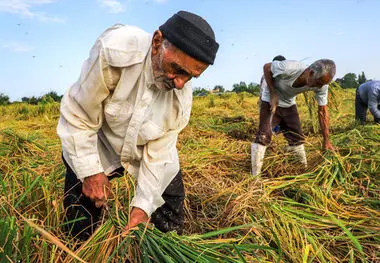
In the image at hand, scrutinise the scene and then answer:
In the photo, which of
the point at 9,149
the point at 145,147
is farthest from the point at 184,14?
the point at 9,149

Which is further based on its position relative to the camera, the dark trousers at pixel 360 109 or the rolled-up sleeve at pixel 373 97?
the dark trousers at pixel 360 109

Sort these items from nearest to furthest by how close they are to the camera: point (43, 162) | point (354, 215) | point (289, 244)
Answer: point (289, 244), point (354, 215), point (43, 162)

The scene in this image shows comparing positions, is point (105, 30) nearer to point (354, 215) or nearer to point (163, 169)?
point (163, 169)

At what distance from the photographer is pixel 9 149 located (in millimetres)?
3631

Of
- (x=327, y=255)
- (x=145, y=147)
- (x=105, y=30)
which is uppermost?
(x=105, y=30)

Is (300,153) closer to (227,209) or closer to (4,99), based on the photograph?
(227,209)

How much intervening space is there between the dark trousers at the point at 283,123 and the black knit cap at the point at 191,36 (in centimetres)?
220

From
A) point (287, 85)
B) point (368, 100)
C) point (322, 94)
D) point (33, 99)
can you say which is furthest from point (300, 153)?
point (33, 99)

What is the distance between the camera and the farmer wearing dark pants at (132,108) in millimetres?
1493

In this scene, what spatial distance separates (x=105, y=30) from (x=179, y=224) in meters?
1.23

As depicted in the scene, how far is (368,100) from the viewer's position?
5758 millimetres

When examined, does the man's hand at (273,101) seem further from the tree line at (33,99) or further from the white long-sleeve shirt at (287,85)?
the tree line at (33,99)

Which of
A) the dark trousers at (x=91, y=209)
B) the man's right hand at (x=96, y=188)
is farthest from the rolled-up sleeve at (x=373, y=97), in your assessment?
the man's right hand at (x=96, y=188)

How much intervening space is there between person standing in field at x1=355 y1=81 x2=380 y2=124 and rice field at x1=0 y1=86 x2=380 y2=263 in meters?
1.05
